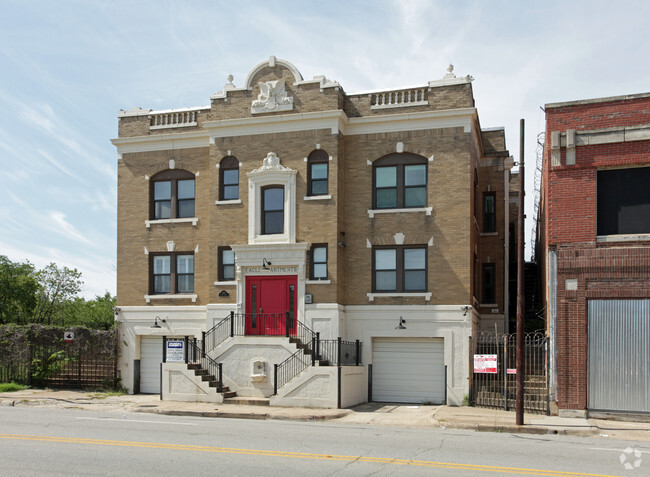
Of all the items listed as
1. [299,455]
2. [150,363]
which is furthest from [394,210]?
[299,455]

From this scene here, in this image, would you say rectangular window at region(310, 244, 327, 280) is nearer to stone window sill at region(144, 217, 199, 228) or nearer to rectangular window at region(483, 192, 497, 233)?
stone window sill at region(144, 217, 199, 228)

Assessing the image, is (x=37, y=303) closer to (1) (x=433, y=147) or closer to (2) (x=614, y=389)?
(1) (x=433, y=147)

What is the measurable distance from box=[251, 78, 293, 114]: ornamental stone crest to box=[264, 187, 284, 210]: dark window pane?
9.19 ft

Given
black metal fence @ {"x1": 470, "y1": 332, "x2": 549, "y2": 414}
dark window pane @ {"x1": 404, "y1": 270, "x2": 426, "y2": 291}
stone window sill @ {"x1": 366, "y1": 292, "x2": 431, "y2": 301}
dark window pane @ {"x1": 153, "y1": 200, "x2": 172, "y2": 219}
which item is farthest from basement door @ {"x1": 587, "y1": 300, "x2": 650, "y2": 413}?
dark window pane @ {"x1": 153, "y1": 200, "x2": 172, "y2": 219}

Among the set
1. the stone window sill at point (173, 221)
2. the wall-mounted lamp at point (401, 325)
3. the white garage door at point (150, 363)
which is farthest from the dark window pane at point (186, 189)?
the wall-mounted lamp at point (401, 325)

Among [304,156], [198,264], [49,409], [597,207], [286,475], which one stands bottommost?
[49,409]

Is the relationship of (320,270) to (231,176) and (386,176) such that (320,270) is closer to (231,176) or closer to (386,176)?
(386,176)

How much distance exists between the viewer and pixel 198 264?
1017 inches

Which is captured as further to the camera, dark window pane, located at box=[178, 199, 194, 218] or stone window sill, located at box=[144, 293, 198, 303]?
dark window pane, located at box=[178, 199, 194, 218]

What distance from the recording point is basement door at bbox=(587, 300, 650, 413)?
711 inches

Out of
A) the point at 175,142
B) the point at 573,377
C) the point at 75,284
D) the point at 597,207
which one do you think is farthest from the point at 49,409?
the point at 75,284

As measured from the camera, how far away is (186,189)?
2650 cm

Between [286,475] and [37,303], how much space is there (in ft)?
122

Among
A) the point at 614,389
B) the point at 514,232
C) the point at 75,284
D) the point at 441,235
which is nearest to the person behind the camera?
the point at 614,389
